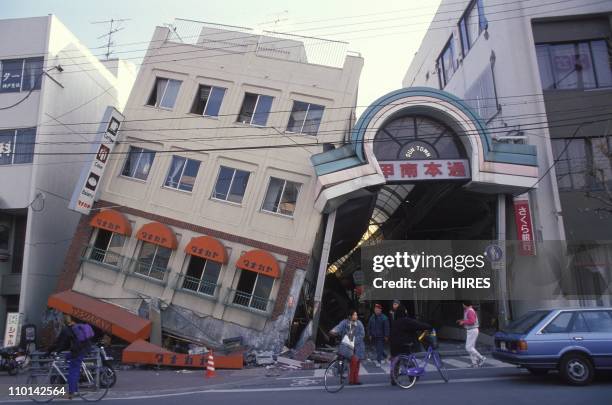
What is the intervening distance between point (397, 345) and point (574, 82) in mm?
16244

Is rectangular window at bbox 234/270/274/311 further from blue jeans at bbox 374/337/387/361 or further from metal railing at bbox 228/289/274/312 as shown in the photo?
blue jeans at bbox 374/337/387/361

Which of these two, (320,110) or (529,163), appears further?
(320,110)

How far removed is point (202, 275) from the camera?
18.9 metres

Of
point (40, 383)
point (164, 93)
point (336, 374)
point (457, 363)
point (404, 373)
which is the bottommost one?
point (40, 383)

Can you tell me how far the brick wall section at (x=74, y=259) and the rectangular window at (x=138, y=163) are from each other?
2316mm

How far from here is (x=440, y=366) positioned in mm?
10117

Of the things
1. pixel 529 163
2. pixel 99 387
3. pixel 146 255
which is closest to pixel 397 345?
pixel 99 387

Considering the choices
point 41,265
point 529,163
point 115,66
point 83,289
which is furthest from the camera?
point 115,66

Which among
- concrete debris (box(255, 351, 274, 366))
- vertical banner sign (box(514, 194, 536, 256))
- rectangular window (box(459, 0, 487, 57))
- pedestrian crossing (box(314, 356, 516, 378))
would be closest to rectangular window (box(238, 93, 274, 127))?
concrete debris (box(255, 351, 274, 366))

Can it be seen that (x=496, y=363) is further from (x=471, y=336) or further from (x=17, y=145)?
(x=17, y=145)

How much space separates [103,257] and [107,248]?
0.41m

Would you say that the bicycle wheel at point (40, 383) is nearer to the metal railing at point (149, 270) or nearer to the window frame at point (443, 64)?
the metal railing at point (149, 270)

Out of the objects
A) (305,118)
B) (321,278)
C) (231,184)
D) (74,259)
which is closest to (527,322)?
(321,278)

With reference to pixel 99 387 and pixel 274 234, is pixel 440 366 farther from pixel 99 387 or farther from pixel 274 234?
pixel 274 234
